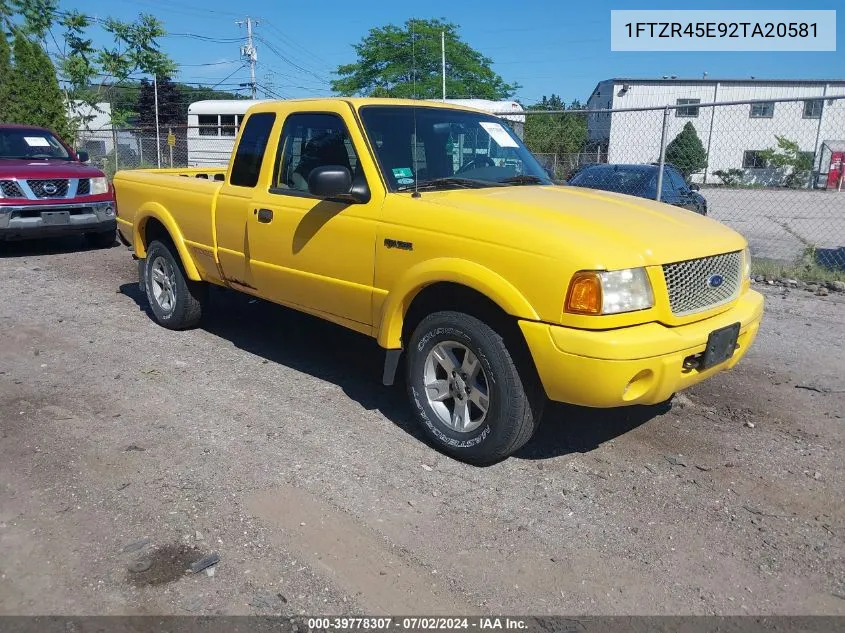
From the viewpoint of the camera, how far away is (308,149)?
4.86 meters

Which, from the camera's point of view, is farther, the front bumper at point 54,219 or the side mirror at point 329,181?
the front bumper at point 54,219

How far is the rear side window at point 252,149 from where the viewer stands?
Result: 5188 mm

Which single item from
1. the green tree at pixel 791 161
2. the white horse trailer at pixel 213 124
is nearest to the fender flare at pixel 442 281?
the white horse trailer at pixel 213 124

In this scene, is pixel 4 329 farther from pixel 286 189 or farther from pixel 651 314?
pixel 651 314

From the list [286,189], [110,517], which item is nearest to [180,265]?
[286,189]

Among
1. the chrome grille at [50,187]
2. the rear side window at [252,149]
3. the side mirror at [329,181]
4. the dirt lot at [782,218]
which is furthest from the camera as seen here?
the dirt lot at [782,218]

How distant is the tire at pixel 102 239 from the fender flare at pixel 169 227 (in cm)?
511

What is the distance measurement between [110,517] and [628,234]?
291 centimetres

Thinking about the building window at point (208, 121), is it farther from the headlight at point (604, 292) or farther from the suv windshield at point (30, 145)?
the headlight at point (604, 292)

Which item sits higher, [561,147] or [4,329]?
[561,147]

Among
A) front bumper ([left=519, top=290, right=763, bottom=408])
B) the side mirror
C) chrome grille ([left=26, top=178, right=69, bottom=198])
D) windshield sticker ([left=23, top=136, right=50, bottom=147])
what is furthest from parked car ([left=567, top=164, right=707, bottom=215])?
windshield sticker ([left=23, top=136, right=50, bottom=147])

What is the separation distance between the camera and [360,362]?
5730 mm

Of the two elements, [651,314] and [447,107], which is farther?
[447,107]

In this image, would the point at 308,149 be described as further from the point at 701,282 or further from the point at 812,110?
the point at 812,110
